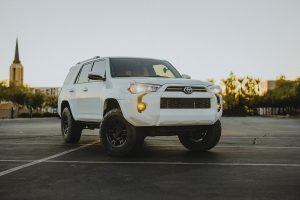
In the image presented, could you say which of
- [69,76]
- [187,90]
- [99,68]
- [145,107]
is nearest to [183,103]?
[187,90]

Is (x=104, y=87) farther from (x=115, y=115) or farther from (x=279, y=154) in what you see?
(x=279, y=154)

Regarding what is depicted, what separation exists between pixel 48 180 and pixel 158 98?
105 inches

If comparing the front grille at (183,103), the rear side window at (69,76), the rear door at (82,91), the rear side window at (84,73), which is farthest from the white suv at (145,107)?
the rear side window at (69,76)

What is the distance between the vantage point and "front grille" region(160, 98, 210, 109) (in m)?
7.17

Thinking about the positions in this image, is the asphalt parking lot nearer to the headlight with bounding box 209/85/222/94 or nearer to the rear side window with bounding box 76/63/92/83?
the headlight with bounding box 209/85/222/94

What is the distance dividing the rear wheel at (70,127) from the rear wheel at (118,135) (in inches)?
95.9

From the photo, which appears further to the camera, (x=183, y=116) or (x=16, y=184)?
(x=183, y=116)

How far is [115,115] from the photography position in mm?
7465

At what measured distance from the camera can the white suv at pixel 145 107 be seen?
7.14 m

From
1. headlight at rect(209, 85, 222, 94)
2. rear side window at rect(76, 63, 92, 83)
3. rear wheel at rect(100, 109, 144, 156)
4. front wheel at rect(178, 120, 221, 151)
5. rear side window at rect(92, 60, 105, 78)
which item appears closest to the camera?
rear wheel at rect(100, 109, 144, 156)

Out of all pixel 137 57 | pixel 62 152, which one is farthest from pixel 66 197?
pixel 137 57

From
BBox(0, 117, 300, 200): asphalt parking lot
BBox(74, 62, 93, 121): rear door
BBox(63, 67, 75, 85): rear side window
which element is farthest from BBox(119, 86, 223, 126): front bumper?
BBox(63, 67, 75, 85): rear side window

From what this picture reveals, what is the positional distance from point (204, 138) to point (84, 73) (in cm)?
319

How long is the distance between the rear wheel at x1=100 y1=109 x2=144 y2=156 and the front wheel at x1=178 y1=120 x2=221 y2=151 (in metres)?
1.31
